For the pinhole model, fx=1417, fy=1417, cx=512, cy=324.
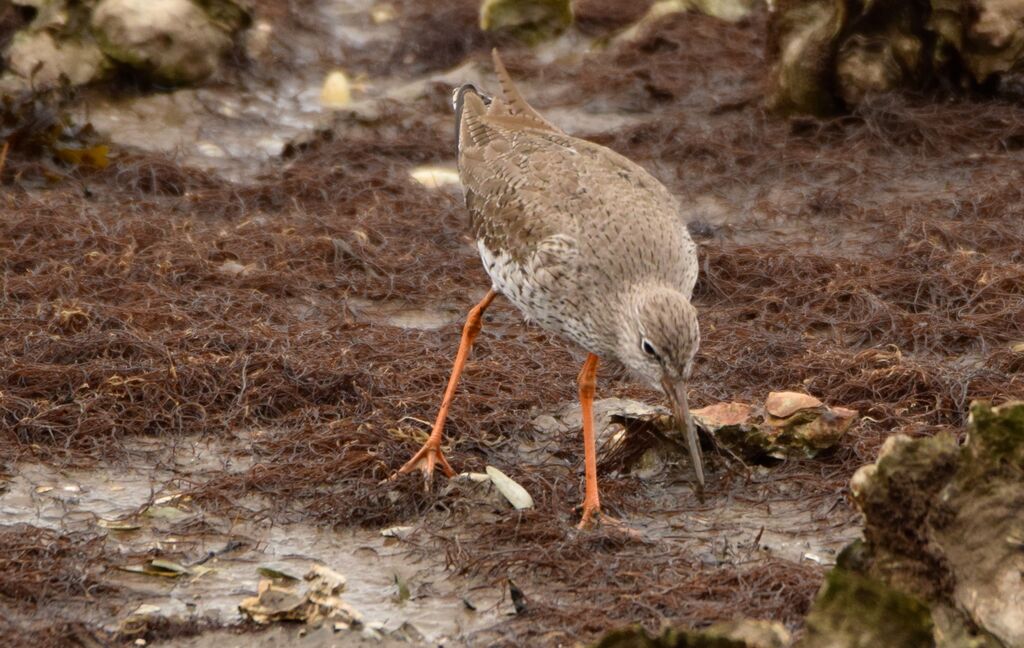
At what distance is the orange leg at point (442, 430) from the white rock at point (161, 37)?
6726mm

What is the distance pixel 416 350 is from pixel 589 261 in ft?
7.98

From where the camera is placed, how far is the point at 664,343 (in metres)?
5.64

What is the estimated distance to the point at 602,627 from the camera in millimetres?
5078

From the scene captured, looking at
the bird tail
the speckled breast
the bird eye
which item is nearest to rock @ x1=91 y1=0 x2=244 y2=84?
the bird tail

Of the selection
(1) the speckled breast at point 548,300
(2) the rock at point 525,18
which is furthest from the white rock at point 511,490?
(2) the rock at point 525,18

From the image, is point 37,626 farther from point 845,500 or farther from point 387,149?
point 387,149

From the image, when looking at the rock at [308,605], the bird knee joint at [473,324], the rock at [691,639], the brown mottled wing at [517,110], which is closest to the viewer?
the rock at [691,639]

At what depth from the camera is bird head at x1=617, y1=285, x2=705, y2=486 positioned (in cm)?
564

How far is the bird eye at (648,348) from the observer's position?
5.69m

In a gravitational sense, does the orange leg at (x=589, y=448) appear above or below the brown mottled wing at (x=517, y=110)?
below

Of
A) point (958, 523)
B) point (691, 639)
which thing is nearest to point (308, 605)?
point (691, 639)

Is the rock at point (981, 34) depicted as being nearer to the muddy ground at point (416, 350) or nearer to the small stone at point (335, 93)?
the muddy ground at point (416, 350)

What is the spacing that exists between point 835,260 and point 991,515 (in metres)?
5.17

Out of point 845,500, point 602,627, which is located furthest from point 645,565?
point 845,500
